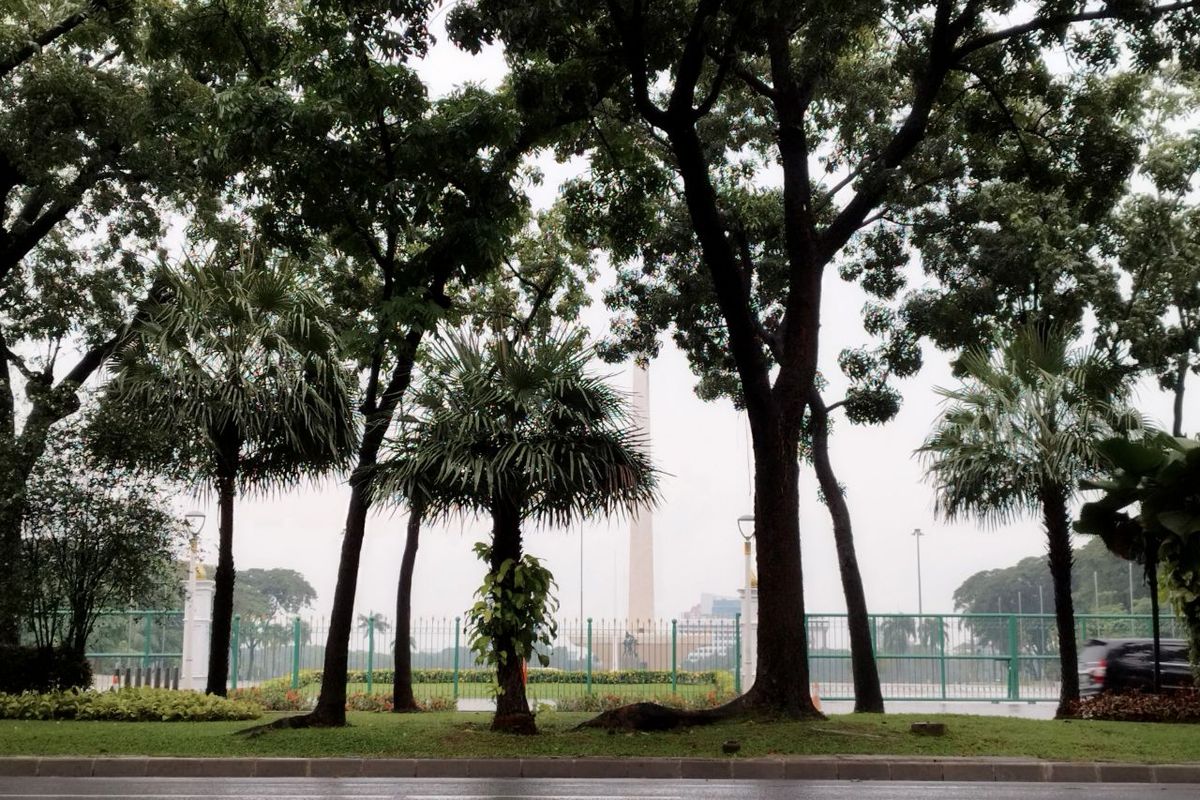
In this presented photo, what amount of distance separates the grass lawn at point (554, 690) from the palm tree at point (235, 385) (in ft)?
24.2

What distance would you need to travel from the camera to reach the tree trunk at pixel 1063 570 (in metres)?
19.2

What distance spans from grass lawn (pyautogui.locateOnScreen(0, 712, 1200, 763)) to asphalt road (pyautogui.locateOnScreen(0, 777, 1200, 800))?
1.09 meters

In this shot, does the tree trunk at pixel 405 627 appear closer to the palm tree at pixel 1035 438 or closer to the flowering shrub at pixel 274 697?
the flowering shrub at pixel 274 697

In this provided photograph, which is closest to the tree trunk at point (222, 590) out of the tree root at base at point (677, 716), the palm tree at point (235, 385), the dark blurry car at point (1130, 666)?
the palm tree at point (235, 385)

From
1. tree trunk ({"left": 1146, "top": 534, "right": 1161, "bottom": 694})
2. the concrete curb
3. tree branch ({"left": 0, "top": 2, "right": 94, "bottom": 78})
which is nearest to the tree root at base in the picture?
the concrete curb

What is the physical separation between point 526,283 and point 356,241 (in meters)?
7.95

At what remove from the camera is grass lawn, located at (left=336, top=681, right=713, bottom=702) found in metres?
25.2

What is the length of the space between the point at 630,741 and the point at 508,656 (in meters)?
1.90

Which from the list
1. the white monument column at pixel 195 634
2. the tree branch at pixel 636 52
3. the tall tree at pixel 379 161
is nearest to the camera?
the tree branch at pixel 636 52

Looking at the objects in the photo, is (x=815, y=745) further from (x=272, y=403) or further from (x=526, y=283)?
(x=526, y=283)

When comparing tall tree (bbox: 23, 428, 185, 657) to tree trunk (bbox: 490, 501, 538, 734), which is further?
tall tree (bbox: 23, 428, 185, 657)

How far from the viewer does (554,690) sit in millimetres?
26953

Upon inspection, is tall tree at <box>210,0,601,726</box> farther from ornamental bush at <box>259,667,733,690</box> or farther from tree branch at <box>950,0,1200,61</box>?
ornamental bush at <box>259,667,733,690</box>

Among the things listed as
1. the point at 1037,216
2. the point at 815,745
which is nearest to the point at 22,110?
the point at 815,745
